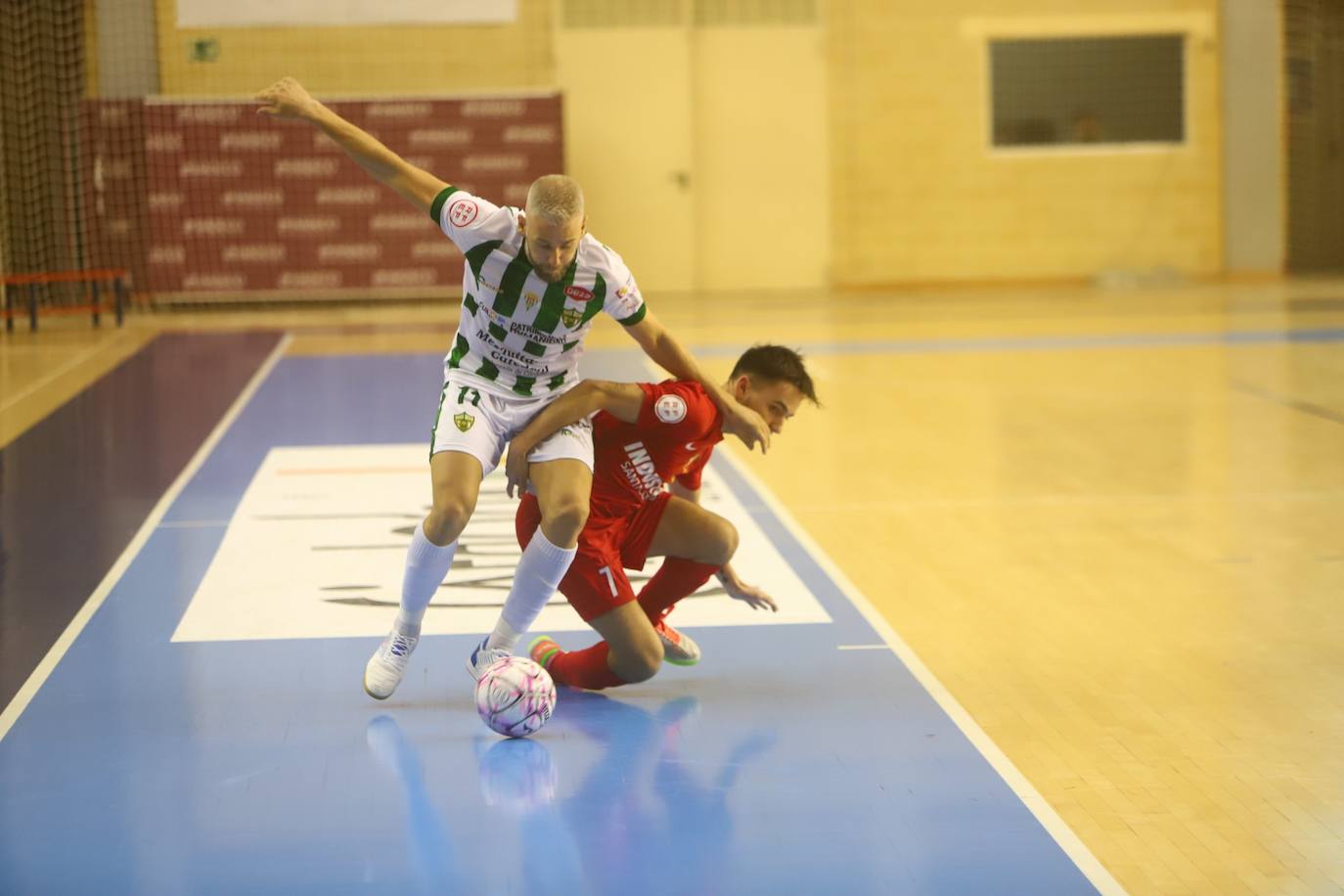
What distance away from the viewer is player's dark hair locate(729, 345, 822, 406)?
4465mm

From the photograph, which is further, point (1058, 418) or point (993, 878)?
point (1058, 418)

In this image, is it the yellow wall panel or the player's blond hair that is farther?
the yellow wall panel

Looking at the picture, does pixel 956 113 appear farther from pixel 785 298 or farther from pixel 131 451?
pixel 131 451

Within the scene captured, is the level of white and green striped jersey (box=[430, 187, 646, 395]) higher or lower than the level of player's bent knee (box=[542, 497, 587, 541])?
higher

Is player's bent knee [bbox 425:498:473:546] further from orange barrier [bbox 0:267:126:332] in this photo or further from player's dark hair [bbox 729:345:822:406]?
orange barrier [bbox 0:267:126:332]

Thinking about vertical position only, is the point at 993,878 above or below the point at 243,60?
below

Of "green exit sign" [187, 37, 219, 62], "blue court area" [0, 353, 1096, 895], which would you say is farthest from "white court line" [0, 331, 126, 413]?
"blue court area" [0, 353, 1096, 895]

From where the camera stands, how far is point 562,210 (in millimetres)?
4055

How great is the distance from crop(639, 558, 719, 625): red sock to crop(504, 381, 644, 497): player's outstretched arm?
19.2 inches

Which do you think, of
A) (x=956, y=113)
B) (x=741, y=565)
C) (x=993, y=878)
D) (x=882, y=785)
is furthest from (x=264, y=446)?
(x=956, y=113)

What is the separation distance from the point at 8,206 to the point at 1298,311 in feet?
47.8

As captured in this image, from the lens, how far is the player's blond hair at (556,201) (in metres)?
4.05

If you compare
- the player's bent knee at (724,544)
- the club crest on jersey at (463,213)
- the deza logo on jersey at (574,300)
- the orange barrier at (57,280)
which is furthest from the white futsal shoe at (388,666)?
the orange barrier at (57,280)

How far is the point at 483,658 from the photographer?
4332mm
